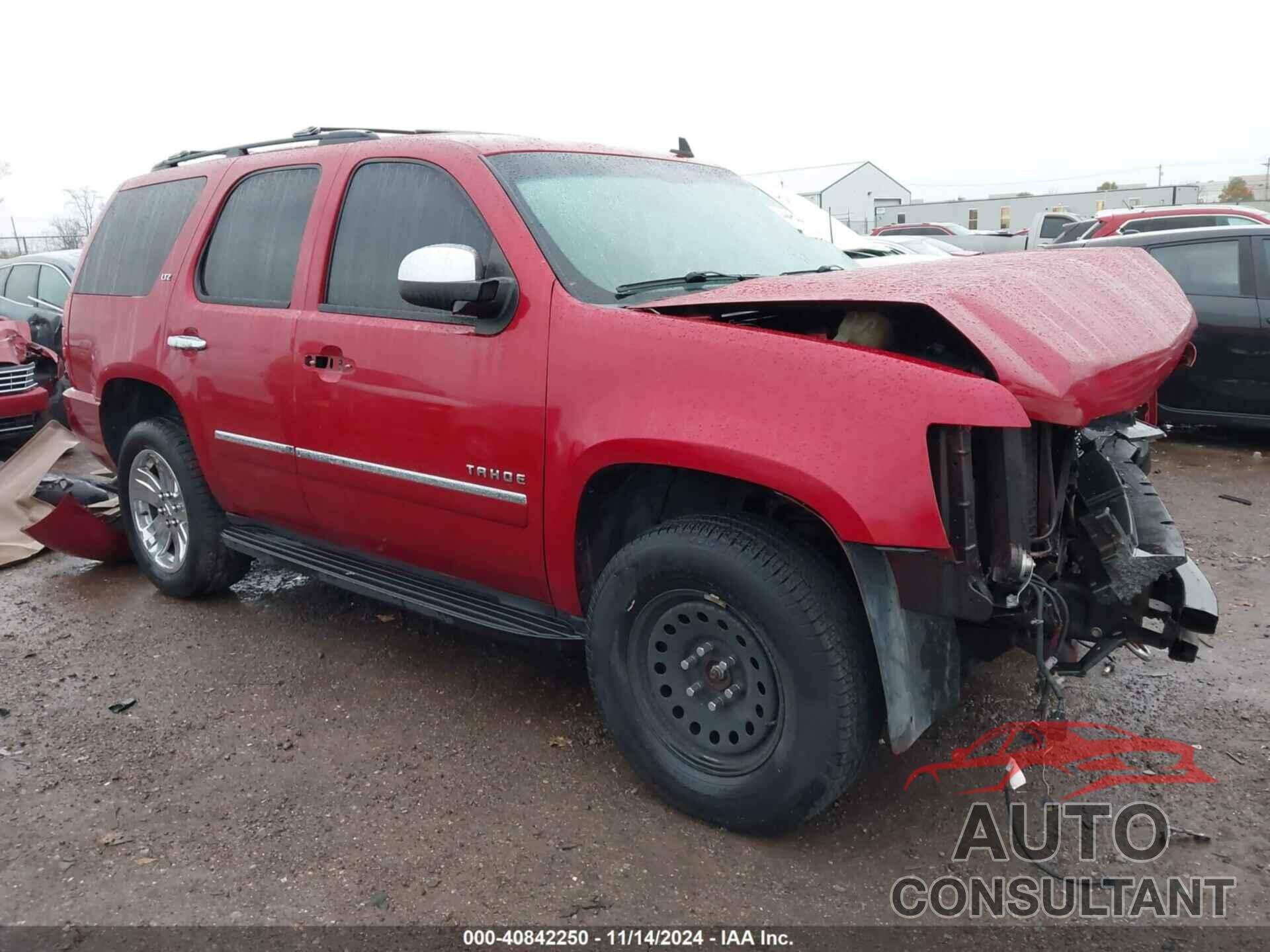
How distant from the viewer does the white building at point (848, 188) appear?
162ft

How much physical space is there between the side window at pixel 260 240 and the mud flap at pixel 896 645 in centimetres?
246

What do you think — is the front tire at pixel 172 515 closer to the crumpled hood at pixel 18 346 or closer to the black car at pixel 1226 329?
the crumpled hood at pixel 18 346

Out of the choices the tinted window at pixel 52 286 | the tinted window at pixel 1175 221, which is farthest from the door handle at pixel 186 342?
the tinted window at pixel 1175 221

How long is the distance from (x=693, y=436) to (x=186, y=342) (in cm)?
262

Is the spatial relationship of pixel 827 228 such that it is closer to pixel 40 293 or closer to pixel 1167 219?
pixel 40 293

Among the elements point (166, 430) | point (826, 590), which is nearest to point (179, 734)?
point (166, 430)

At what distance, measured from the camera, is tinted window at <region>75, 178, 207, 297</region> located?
4.56 m

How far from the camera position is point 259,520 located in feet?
14.3

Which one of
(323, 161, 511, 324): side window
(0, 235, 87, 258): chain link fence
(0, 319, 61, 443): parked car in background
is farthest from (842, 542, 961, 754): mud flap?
(0, 235, 87, 258): chain link fence

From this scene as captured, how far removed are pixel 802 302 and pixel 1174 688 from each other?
2.29 metres

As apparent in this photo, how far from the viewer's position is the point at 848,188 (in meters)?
51.9

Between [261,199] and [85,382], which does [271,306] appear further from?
[85,382]

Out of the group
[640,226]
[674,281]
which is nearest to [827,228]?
[640,226]

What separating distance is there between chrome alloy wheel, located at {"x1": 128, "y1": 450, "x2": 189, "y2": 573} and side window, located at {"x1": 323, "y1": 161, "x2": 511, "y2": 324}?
1.60m
